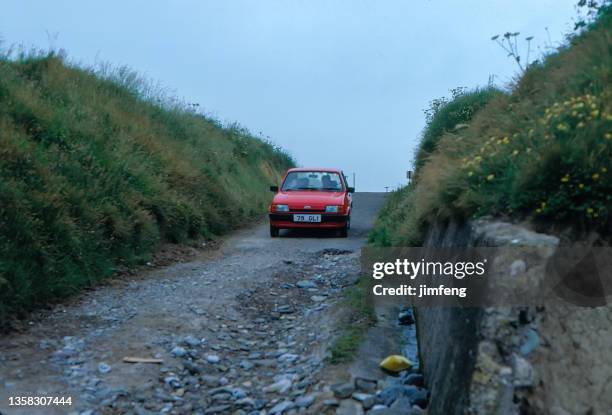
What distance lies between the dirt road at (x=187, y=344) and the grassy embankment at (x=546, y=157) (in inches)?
69.2

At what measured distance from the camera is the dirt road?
15.8 feet

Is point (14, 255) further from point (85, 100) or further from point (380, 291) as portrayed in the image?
point (85, 100)

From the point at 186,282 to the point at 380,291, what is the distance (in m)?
2.72

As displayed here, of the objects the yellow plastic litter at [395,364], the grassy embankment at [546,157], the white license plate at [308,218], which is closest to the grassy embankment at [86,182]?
the white license plate at [308,218]

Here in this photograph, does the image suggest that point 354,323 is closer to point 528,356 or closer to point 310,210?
point 528,356

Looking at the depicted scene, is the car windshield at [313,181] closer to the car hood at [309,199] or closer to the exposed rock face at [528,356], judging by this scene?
the car hood at [309,199]

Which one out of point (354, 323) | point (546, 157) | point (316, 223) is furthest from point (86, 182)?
point (546, 157)

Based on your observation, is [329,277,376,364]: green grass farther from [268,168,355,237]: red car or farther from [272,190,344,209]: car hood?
[272,190,344,209]: car hood

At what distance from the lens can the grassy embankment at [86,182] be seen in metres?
7.07

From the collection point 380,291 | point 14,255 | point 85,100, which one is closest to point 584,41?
Answer: point 380,291

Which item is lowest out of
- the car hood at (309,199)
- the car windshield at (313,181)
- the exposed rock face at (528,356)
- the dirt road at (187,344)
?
the dirt road at (187,344)

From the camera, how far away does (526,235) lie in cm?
366

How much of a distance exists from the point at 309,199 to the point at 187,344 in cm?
753

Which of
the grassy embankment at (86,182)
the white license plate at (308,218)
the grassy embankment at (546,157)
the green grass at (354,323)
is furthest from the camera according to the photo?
the white license plate at (308,218)
